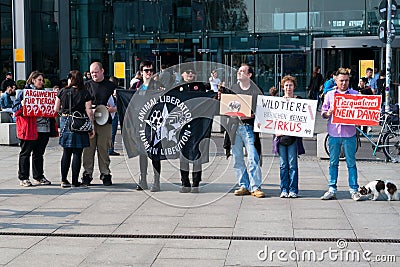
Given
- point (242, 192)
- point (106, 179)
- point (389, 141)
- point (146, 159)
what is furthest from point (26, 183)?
point (389, 141)

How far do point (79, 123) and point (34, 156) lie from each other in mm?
1138

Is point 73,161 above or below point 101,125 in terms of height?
below

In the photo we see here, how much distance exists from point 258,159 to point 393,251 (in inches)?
129

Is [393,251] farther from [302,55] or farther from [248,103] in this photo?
[302,55]

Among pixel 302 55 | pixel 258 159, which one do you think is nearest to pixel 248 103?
pixel 258 159

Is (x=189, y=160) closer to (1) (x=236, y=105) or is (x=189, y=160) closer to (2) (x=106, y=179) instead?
(1) (x=236, y=105)

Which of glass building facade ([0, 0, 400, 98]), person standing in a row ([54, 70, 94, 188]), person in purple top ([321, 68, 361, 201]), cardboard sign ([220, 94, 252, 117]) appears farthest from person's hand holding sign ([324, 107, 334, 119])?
glass building facade ([0, 0, 400, 98])

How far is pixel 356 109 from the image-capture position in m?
9.98

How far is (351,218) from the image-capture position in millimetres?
8477

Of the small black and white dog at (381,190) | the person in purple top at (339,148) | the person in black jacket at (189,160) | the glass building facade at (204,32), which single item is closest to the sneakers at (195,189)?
the person in black jacket at (189,160)

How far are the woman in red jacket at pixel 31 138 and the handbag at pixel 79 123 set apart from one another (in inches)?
28.4

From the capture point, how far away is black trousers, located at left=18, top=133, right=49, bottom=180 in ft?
35.6

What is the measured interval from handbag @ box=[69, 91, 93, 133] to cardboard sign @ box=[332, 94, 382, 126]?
12.1 ft

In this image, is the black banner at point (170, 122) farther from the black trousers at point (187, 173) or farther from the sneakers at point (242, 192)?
the sneakers at point (242, 192)
